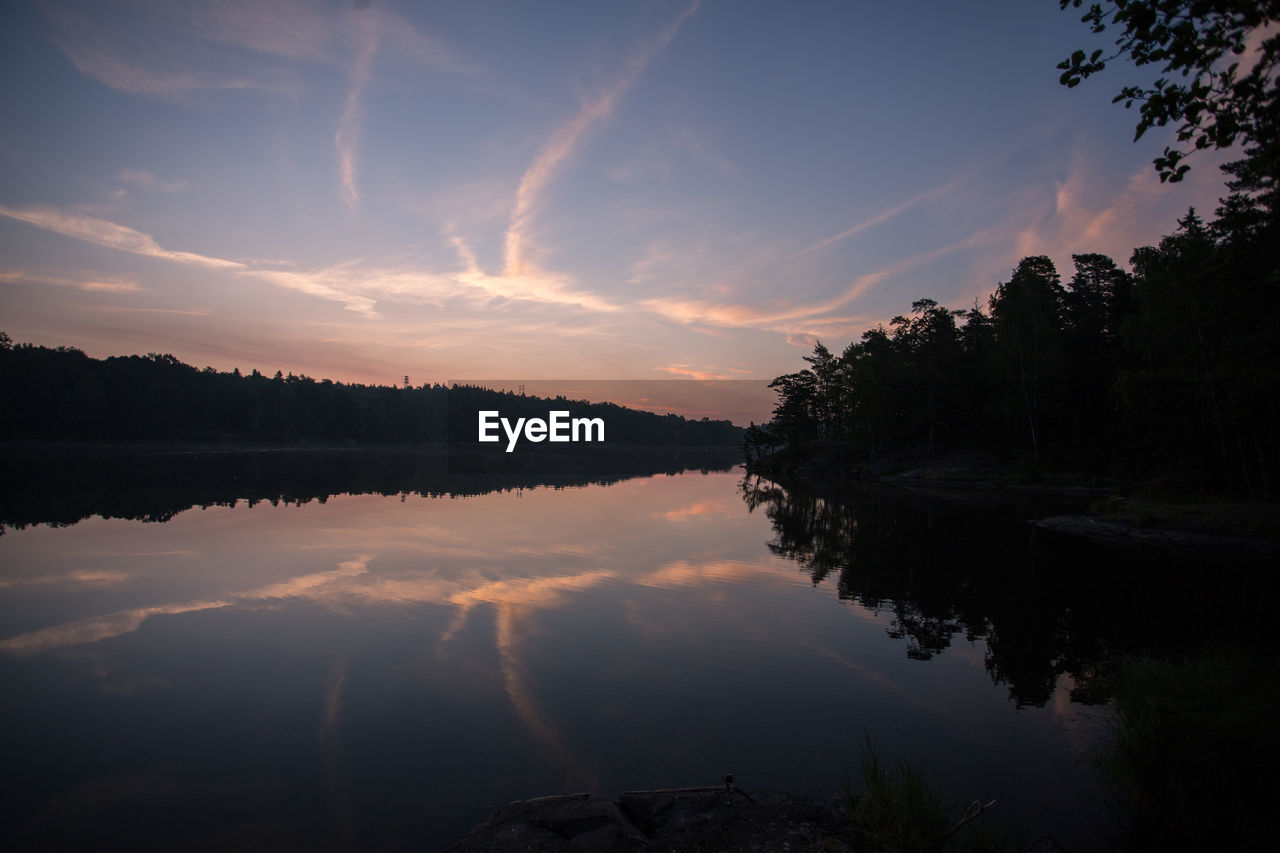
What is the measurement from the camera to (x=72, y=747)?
341 inches

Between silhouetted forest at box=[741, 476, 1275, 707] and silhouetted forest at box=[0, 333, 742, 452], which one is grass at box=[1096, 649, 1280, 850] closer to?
silhouetted forest at box=[741, 476, 1275, 707]

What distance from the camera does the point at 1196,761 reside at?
23.4 feet

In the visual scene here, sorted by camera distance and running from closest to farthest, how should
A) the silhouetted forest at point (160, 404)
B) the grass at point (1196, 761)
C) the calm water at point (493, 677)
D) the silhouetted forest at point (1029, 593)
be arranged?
the grass at point (1196, 761)
the calm water at point (493, 677)
the silhouetted forest at point (1029, 593)
the silhouetted forest at point (160, 404)

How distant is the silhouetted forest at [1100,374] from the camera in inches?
1194

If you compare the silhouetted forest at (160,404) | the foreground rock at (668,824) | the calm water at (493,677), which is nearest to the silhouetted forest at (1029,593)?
the calm water at (493,677)

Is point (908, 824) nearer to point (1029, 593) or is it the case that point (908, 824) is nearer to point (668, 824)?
point (668, 824)

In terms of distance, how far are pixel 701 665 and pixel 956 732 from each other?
15.1 ft

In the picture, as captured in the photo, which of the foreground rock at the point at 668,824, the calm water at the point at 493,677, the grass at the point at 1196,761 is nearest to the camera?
the foreground rock at the point at 668,824

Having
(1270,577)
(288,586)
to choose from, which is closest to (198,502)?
(288,586)

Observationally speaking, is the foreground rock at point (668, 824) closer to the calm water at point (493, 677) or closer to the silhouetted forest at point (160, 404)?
the calm water at point (493, 677)

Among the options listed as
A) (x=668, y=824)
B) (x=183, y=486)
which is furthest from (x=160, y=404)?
(x=668, y=824)

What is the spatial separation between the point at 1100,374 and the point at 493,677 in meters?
67.0

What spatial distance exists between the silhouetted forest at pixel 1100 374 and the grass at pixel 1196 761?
5299 millimetres

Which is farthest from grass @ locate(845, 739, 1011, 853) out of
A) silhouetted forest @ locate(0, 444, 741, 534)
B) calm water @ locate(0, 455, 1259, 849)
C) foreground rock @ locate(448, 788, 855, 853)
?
silhouetted forest @ locate(0, 444, 741, 534)
